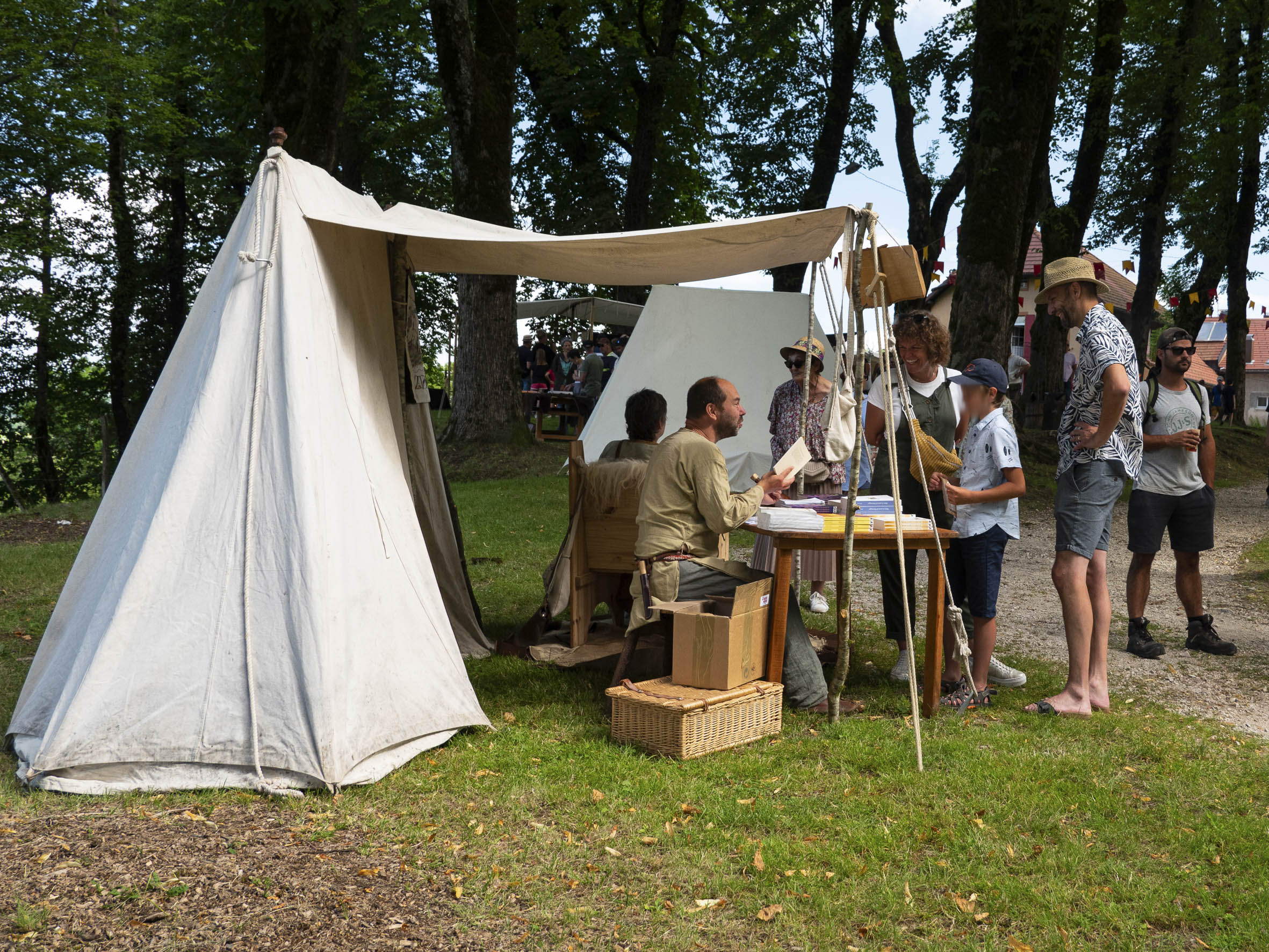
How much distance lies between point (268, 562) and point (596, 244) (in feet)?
6.33

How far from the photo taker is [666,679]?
14.9 ft

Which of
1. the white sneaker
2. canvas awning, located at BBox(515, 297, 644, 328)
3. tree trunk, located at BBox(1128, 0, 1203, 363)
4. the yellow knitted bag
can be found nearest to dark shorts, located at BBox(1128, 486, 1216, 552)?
the white sneaker

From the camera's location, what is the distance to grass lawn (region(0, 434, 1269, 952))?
289 cm

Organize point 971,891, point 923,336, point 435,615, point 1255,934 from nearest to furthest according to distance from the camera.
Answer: point 1255,934
point 971,891
point 435,615
point 923,336

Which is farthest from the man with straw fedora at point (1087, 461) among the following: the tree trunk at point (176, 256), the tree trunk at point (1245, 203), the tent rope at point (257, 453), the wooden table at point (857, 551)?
the tree trunk at point (176, 256)

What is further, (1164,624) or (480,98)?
(480,98)

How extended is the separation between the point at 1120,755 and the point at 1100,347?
1.73 m

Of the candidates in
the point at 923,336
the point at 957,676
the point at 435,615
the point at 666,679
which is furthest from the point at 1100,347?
the point at 435,615

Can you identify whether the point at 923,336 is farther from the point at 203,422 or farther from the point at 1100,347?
the point at 203,422

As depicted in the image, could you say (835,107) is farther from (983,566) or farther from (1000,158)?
(983,566)

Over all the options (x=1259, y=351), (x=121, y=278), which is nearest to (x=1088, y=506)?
(x=121, y=278)

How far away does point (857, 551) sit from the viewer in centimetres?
444

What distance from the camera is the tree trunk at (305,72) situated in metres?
9.47

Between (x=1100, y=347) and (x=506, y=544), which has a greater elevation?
(x=1100, y=347)
